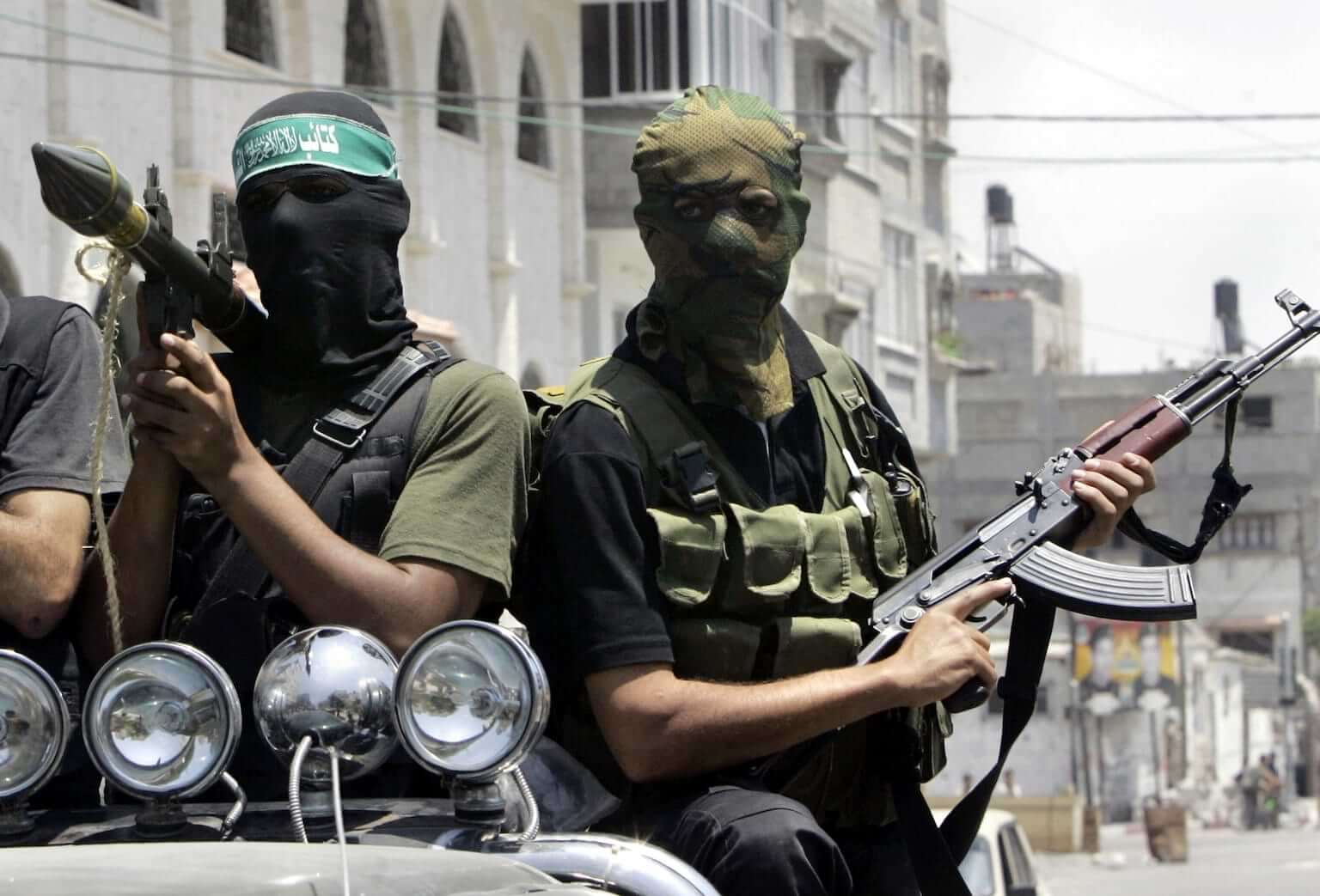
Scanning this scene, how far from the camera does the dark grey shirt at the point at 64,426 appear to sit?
318 cm

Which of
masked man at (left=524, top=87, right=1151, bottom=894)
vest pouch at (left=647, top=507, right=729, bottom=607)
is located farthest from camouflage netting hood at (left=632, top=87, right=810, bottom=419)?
vest pouch at (left=647, top=507, right=729, bottom=607)

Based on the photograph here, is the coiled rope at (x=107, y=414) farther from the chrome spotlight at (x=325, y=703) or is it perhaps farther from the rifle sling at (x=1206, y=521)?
the rifle sling at (x=1206, y=521)

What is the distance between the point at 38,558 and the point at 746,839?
1000 mm

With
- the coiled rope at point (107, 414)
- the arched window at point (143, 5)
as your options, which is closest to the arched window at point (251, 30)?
the arched window at point (143, 5)

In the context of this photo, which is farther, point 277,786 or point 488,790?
point 277,786

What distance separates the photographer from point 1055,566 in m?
3.64

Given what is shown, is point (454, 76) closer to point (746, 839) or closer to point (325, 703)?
point (746, 839)

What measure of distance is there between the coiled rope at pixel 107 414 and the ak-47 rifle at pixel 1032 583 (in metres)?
1.08

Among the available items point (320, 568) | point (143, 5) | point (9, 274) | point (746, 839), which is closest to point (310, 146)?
Answer: point (320, 568)

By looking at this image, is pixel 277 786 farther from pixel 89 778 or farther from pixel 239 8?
pixel 239 8

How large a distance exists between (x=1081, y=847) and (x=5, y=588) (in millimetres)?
33884

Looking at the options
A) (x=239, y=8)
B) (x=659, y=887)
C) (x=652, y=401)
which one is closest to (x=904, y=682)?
(x=652, y=401)

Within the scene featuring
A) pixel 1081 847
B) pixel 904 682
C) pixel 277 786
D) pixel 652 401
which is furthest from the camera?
pixel 1081 847

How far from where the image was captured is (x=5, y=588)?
3.03 metres
